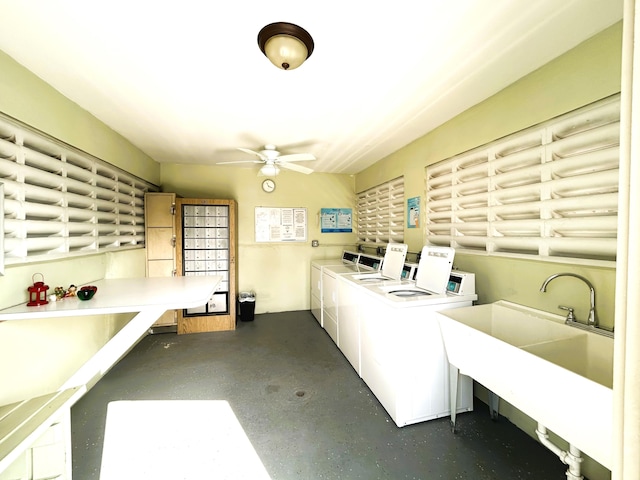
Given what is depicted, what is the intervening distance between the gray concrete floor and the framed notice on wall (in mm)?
1871

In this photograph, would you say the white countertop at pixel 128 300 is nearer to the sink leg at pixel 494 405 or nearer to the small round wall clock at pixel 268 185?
the sink leg at pixel 494 405

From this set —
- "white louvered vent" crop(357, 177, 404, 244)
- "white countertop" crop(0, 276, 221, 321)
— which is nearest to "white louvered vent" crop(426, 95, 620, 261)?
"white louvered vent" crop(357, 177, 404, 244)

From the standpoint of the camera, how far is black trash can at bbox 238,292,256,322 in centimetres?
401

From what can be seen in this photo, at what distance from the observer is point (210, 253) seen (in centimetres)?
378

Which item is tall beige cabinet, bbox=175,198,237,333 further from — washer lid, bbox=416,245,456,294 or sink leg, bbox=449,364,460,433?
sink leg, bbox=449,364,460,433

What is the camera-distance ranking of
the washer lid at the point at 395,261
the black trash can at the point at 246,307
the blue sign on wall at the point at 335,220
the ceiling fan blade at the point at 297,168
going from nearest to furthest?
the washer lid at the point at 395,261 < the ceiling fan blade at the point at 297,168 < the black trash can at the point at 246,307 < the blue sign on wall at the point at 335,220

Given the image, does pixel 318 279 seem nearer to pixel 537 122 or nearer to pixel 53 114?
pixel 537 122

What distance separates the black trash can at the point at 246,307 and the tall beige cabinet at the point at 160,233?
3.44 feet

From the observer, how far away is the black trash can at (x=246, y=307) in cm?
401

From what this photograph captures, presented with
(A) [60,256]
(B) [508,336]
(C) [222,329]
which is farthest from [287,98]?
(C) [222,329]

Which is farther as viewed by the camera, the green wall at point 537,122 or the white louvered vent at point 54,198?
the white louvered vent at point 54,198

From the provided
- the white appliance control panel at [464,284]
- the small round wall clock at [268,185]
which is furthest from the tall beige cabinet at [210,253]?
the white appliance control panel at [464,284]

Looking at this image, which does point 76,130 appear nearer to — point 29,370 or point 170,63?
point 170,63

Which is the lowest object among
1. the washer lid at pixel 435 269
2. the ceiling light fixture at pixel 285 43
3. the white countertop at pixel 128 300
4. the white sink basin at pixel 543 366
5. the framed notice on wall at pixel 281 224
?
the white sink basin at pixel 543 366
